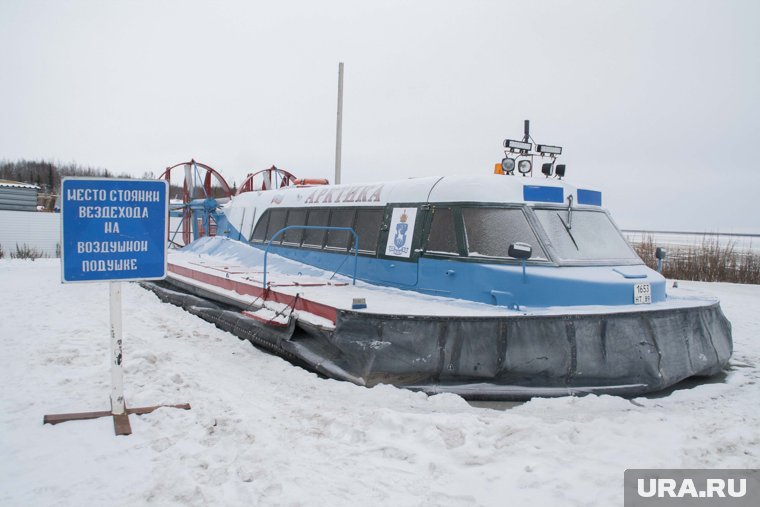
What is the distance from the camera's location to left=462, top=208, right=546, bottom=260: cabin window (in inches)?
197

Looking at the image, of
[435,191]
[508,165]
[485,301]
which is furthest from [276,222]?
[485,301]

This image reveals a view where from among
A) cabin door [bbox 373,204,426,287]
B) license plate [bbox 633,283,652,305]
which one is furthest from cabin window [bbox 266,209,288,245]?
license plate [bbox 633,283,652,305]

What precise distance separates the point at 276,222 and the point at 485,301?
14.8ft

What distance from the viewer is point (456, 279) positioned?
5125 mm

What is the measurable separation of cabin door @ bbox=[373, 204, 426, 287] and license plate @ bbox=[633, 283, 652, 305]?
1.98 metres

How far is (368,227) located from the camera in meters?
6.35

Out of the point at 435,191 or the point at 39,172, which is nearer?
the point at 435,191

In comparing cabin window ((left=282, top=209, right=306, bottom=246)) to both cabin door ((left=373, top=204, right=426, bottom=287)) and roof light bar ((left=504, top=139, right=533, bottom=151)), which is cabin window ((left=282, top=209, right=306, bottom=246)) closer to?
cabin door ((left=373, top=204, right=426, bottom=287))

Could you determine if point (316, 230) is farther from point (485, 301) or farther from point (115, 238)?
point (115, 238)

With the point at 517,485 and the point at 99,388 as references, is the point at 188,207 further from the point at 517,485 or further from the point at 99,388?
the point at 517,485

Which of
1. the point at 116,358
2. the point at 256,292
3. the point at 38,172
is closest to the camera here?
the point at 116,358

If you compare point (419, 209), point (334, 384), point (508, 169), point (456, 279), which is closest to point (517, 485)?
point (334, 384)

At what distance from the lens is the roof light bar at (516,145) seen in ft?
19.9

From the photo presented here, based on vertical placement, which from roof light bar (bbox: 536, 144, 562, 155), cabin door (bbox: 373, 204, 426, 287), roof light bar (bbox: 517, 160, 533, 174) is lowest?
cabin door (bbox: 373, 204, 426, 287)
